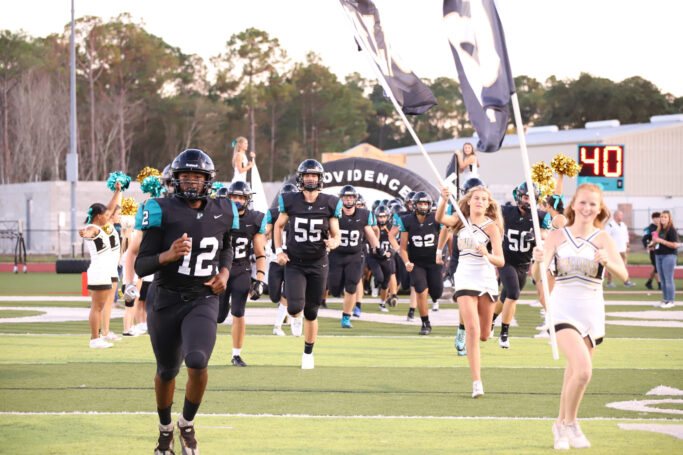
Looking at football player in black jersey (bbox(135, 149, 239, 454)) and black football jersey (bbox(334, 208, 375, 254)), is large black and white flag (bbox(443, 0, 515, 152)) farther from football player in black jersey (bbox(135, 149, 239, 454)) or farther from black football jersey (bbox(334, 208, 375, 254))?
black football jersey (bbox(334, 208, 375, 254))

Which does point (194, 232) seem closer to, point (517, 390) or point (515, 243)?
point (517, 390)

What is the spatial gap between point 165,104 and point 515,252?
2295 inches

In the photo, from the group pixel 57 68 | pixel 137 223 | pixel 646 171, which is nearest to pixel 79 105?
pixel 57 68

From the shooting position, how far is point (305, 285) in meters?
10.8

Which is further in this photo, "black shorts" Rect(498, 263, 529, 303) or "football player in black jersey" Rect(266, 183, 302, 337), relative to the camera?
"football player in black jersey" Rect(266, 183, 302, 337)

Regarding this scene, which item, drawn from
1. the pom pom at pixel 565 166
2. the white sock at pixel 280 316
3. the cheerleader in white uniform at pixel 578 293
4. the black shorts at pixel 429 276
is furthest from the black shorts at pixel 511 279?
the cheerleader in white uniform at pixel 578 293

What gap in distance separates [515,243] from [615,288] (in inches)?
529

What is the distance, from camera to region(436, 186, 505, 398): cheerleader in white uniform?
9.23 metres

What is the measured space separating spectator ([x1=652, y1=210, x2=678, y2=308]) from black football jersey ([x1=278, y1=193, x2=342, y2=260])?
10.4 m

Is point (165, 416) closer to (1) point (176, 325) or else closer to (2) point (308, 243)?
(1) point (176, 325)

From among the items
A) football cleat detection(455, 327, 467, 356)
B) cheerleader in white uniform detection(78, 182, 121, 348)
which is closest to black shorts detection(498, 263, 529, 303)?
football cleat detection(455, 327, 467, 356)

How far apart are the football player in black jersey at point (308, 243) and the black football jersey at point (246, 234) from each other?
238 mm

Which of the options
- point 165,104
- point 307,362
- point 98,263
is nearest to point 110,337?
point 98,263

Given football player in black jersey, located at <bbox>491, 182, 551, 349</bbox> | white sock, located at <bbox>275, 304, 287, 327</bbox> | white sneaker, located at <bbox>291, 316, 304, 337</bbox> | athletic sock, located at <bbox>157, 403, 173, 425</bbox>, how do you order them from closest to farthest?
1. athletic sock, located at <bbox>157, 403, 173, 425</bbox>
2. football player in black jersey, located at <bbox>491, 182, 551, 349</bbox>
3. white sneaker, located at <bbox>291, 316, 304, 337</bbox>
4. white sock, located at <bbox>275, 304, 287, 327</bbox>
